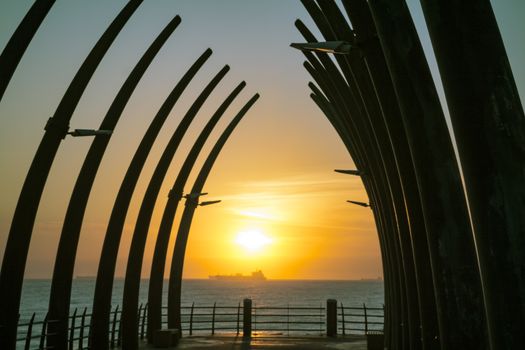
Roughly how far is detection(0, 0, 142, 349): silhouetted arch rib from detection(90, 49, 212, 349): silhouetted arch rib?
11.6 ft

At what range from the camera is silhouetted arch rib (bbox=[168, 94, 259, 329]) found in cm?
2102

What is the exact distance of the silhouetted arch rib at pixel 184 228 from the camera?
21.0 metres

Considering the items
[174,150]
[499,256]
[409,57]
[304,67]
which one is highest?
[304,67]

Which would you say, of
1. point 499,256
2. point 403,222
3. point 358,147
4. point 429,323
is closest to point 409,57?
point 499,256

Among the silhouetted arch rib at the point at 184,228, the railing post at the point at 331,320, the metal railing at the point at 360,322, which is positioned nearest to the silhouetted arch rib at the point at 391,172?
the metal railing at the point at 360,322

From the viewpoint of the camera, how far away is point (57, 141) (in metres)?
12.4

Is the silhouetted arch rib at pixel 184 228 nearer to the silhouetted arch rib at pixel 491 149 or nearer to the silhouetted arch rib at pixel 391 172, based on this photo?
the silhouetted arch rib at pixel 391 172

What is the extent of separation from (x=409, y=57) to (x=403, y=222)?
488 centimetres

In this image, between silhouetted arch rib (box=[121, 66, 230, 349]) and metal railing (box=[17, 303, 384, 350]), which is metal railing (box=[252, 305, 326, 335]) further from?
silhouetted arch rib (box=[121, 66, 230, 349])

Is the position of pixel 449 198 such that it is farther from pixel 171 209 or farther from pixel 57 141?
pixel 171 209

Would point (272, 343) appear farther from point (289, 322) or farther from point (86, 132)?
point (86, 132)

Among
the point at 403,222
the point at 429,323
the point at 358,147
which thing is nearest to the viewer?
the point at 429,323

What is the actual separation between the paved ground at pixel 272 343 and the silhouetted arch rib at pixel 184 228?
1253mm

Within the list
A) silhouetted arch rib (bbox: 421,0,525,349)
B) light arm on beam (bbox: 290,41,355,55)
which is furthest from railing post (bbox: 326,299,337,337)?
silhouetted arch rib (bbox: 421,0,525,349)
